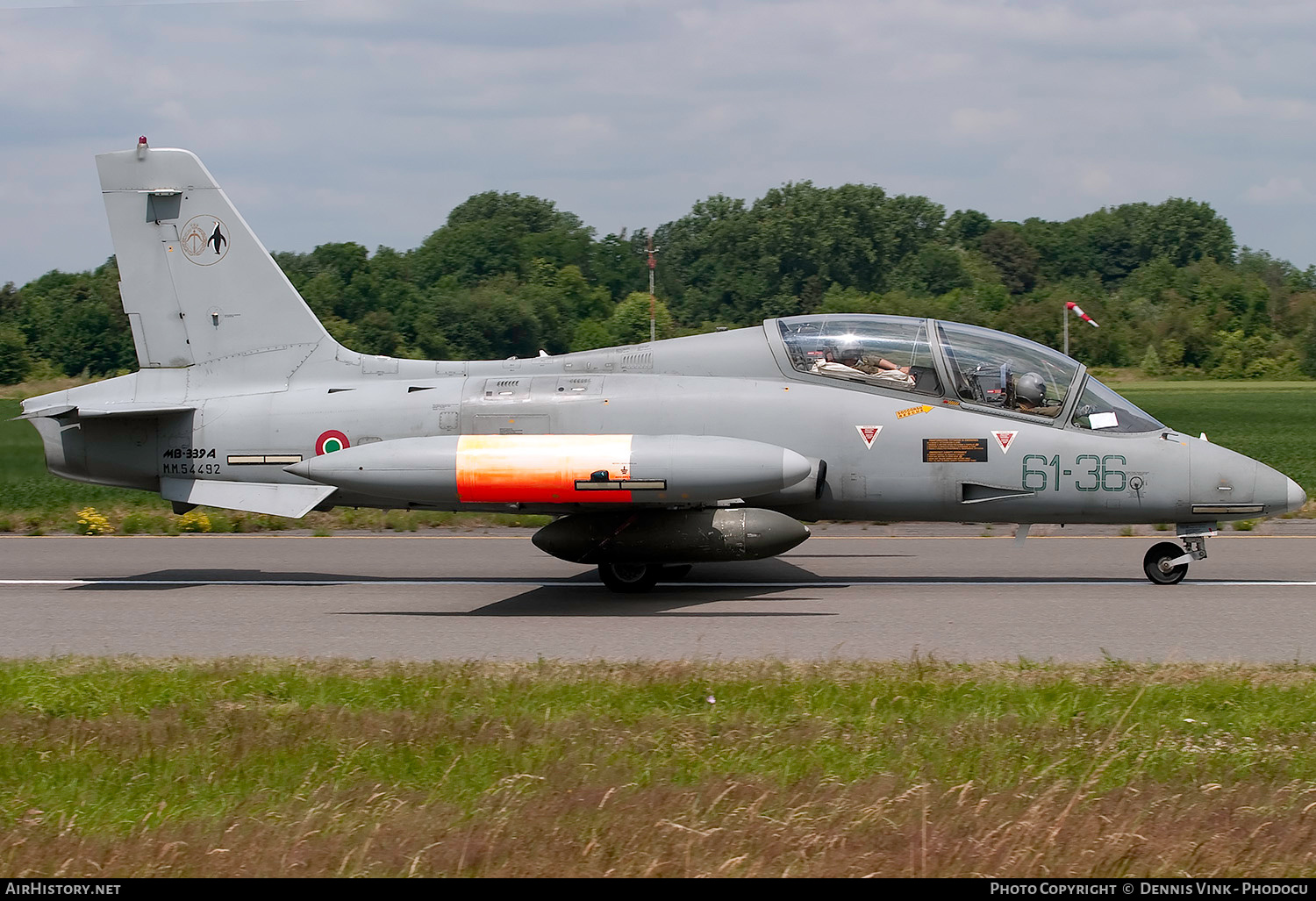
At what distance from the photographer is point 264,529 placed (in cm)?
1723

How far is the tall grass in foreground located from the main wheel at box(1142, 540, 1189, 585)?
12.0ft

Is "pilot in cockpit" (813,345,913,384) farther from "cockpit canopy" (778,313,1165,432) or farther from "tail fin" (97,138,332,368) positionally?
"tail fin" (97,138,332,368)

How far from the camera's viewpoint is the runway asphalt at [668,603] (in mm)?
9758

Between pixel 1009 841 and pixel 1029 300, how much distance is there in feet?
221

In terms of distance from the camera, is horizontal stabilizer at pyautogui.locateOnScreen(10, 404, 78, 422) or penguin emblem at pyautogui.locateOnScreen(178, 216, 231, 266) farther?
penguin emblem at pyautogui.locateOnScreen(178, 216, 231, 266)

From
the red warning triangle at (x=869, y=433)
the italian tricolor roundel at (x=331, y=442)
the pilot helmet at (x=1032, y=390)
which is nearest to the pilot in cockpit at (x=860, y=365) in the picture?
the red warning triangle at (x=869, y=433)

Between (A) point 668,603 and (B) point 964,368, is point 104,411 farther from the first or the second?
(B) point 964,368

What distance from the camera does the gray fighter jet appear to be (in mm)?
11125

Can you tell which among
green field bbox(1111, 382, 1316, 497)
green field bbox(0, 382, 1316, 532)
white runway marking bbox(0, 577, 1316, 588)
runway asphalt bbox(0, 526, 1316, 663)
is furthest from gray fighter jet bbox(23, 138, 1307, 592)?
green field bbox(1111, 382, 1316, 497)

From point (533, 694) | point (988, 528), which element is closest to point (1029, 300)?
point (988, 528)

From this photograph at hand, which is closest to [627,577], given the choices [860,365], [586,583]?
[586,583]

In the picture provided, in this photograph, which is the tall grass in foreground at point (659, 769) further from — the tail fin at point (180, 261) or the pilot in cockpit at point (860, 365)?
the tail fin at point (180, 261)

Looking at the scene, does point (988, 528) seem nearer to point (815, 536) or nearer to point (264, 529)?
point (815, 536)

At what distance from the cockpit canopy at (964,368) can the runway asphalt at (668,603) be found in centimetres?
177
